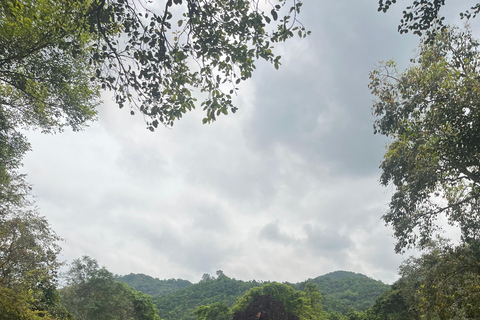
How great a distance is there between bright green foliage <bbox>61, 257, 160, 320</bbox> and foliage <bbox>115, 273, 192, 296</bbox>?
83435 millimetres

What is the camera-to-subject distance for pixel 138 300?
27.0 m

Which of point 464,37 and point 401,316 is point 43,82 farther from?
point 401,316

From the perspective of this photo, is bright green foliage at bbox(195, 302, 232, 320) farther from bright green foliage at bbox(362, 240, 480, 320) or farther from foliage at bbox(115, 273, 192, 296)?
foliage at bbox(115, 273, 192, 296)

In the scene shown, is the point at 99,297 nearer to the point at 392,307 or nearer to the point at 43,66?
the point at 43,66

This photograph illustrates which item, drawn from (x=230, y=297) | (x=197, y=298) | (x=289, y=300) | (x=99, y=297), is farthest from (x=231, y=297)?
(x=99, y=297)

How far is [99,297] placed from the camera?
80.5 ft

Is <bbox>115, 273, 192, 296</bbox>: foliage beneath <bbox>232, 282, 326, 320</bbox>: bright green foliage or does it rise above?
above

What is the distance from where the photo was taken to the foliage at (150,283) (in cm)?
10645

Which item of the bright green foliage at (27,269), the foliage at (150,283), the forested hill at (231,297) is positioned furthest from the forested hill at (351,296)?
the foliage at (150,283)

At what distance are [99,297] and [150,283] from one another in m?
109

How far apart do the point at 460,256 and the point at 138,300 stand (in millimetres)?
27788

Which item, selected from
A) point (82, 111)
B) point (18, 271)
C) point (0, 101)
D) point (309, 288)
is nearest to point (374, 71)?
point (82, 111)

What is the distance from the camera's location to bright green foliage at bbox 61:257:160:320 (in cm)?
2288

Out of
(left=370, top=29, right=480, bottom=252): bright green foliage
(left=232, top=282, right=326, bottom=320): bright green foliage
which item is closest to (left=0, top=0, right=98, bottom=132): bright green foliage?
(left=370, top=29, right=480, bottom=252): bright green foliage
